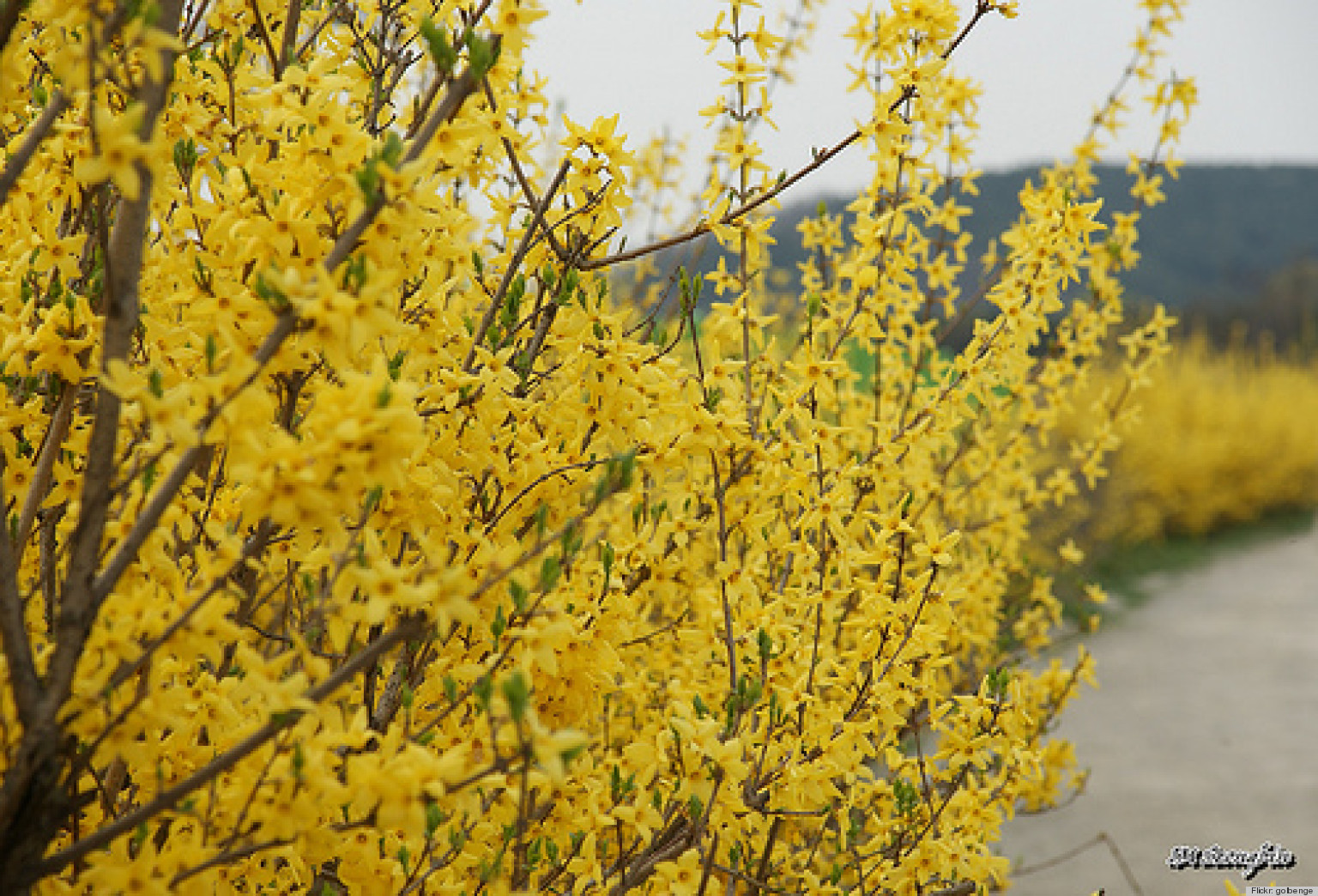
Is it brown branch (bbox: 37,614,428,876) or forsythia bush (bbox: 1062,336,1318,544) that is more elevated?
brown branch (bbox: 37,614,428,876)

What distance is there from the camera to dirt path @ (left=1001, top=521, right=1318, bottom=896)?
553 centimetres

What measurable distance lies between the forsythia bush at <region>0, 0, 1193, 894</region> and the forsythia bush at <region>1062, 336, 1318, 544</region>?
1000 cm

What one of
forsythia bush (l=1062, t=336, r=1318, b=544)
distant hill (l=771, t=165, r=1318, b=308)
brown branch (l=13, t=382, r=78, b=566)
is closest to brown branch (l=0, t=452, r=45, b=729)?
brown branch (l=13, t=382, r=78, b=566)

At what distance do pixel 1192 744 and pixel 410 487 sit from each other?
24.1 feet

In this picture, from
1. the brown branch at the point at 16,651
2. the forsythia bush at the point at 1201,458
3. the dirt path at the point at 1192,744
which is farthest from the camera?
the forsythia bush at the point at 1201,458

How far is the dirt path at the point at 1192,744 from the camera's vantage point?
5.53 metres

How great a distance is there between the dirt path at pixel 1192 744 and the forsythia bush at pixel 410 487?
303cm

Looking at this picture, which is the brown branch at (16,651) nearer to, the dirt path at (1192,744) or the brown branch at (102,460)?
the brown branch at (102,460)

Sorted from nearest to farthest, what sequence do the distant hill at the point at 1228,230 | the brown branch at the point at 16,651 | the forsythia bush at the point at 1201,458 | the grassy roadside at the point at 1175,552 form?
the brown branch at the point at 16,651, the grassy roadside at the point at 1175,552, the forsythia bush at the point at 1201,458, the distant hill at the point at 1228,230

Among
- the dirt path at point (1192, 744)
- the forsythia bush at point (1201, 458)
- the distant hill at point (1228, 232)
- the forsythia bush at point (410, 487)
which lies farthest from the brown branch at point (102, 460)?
the distant hill at point (1228, 232)

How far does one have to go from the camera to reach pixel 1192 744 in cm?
729

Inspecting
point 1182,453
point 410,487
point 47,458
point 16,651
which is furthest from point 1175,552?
point 16,651

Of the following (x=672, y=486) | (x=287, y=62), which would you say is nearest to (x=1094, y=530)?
(x=672, y=486)

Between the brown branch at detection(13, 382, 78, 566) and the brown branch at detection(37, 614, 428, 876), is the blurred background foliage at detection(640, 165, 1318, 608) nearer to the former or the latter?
the brown branch at detection(13, 382, 78, 566)
